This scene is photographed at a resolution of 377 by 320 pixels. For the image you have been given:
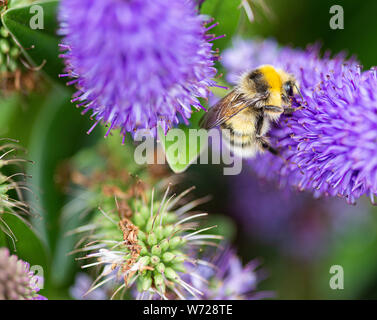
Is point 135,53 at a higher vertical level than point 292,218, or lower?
higher

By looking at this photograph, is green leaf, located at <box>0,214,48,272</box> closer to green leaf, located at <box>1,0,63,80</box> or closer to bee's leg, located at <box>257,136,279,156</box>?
green leaf, located at <box>1,0,63,80</box>

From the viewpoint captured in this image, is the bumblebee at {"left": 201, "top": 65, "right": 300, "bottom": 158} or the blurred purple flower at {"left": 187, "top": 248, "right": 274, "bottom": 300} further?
the blurred purple flower at {"left": 187, "top": 248, "right": 274, "bottom": 300}

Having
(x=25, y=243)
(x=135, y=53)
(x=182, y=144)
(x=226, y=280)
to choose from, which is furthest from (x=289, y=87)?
(x=25, y=243)

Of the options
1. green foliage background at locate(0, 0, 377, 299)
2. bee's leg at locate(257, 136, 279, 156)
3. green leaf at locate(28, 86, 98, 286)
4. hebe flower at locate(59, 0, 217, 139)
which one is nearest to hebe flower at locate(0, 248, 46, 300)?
green foliage background at locate(0, 0, 377, 299)

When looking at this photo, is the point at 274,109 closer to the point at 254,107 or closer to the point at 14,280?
the point at 254,107

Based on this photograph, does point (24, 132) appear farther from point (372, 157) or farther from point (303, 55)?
point (372, 157)

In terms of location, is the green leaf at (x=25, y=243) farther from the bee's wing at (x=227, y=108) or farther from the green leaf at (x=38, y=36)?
the bee's wing at (x=227, y=108)
